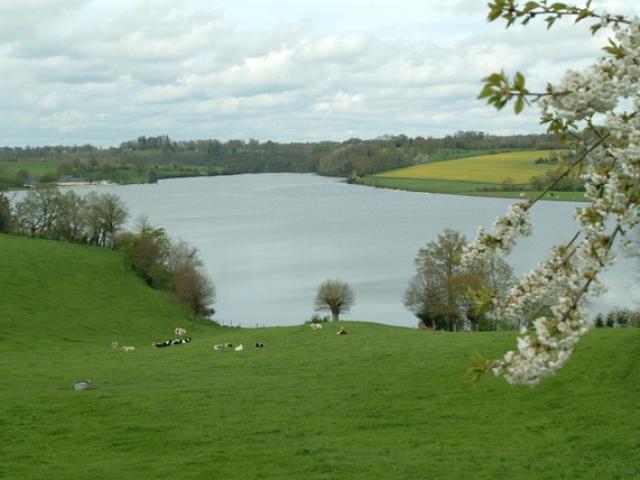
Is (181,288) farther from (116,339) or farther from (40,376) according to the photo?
(40,376)

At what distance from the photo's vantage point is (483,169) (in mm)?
123188

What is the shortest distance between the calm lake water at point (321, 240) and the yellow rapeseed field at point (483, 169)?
7.72 m

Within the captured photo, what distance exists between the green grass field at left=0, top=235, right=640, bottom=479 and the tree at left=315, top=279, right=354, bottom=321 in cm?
1533

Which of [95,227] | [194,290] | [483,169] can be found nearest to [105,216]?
[95,227]

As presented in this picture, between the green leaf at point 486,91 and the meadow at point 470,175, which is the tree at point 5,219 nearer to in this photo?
the meadow at point 470,175

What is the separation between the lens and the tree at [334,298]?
4369 cm

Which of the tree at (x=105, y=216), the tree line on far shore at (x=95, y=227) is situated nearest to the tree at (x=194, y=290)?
the tree line on far shore at (x=95, y=227)

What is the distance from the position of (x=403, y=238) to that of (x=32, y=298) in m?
37.7

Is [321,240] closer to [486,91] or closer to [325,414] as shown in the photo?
[325,414]

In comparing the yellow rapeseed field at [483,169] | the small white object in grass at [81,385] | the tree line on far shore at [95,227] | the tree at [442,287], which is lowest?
the small white object in grass at [81,385]

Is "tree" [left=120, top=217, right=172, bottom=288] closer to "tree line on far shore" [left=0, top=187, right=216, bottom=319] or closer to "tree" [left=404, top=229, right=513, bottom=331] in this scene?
"tree line on far shore" [left=0, top=187, right=216, bottom=319]

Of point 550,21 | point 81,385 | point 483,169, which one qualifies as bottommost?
point 81,385

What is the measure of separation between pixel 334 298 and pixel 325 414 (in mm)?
26840

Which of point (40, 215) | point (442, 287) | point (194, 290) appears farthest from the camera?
point (40, 215)
